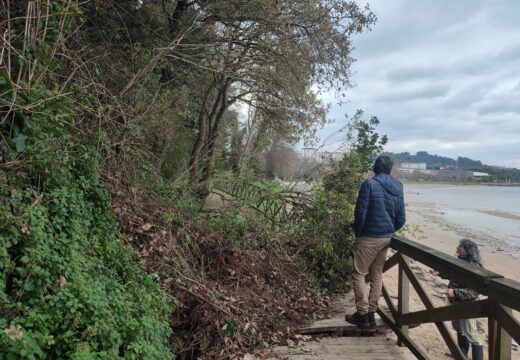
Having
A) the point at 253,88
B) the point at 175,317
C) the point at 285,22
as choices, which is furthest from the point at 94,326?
the point at 253,88

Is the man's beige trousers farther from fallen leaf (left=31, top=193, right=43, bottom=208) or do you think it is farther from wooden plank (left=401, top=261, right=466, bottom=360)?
fallen leaf (left=31, top=193, right=43, bottom=208)

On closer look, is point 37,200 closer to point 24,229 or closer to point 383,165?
point 24,229

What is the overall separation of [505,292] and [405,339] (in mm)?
1921

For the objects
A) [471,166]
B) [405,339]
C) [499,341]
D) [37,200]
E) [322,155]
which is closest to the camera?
[499,341]

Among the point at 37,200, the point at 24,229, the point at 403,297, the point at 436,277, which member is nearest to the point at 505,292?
the point at 403,297

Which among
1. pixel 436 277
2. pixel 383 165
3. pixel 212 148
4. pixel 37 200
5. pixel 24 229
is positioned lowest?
pixel 436 277

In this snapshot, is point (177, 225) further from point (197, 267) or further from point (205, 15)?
point (205, 15)

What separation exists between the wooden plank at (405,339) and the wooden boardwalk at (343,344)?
0.10 metres

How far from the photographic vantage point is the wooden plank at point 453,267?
2.71 m

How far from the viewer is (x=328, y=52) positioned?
9031mm

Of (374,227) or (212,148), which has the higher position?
(212,148)

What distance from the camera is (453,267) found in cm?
313

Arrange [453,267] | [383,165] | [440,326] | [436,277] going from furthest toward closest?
[436,277]
[383,165]
[440,326]
[453,267]

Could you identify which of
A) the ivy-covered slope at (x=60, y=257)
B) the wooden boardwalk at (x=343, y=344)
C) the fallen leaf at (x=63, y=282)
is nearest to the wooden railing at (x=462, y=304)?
the wooden boardwalk at (x=343, y=344)
